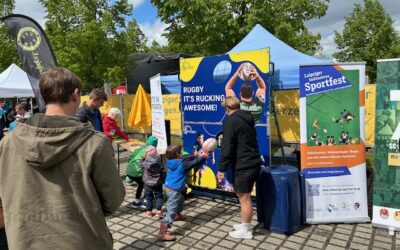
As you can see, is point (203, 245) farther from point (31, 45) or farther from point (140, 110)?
point (140, 110)

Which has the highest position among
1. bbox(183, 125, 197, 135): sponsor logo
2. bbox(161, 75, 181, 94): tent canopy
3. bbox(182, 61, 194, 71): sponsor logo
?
bbox(161, 75, 181, 94): tent canopy

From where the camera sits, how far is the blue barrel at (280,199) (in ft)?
14.8

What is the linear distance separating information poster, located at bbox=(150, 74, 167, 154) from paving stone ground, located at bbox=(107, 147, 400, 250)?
1227 mm

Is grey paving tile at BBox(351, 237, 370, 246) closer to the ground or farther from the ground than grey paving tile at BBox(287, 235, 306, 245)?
closer to the ground

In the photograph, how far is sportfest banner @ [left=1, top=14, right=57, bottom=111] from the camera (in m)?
6.62

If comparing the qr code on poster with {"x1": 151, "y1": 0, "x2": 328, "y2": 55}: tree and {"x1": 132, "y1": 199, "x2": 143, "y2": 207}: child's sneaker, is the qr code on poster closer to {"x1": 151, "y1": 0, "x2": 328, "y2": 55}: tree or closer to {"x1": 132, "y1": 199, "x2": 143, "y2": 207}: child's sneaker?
{"x1": 132, "y1": 199, "x2": 143, "y2": 207}: child's sneaker

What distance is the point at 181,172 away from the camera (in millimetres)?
4699

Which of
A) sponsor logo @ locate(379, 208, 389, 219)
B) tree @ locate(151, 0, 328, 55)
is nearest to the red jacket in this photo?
sponsor logo @ locate(379, 208, 389, 219)

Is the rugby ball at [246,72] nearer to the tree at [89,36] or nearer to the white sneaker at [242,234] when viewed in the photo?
the white sneaker at [242,234]

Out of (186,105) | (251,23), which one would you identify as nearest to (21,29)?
(186,105)

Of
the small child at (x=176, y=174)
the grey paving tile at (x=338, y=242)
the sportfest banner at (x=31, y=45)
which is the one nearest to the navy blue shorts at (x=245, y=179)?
the small child at (x=176, y=174)

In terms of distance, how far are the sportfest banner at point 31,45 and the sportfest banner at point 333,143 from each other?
467cm

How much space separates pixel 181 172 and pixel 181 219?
863mm

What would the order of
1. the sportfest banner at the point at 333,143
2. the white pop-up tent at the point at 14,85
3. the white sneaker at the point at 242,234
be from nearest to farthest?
the white sneaker at the point at 242,234 → the sportfest banner at the point at 333,143 → the white pop-up tent at the point at 14,85
